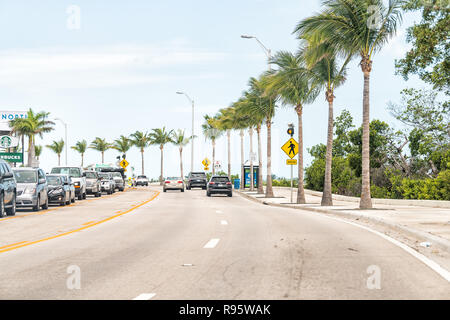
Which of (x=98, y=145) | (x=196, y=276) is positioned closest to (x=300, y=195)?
(x=196, y=276)

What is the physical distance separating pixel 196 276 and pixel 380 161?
35081 mm

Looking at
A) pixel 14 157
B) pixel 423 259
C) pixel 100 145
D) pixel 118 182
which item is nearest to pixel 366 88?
pixel 423 259

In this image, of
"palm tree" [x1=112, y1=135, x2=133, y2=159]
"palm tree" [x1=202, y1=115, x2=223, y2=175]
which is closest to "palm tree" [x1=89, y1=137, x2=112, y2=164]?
"palm tree" [x1=112, y1=135, x2=133, y2=159]

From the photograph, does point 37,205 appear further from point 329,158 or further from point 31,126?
point 31,126

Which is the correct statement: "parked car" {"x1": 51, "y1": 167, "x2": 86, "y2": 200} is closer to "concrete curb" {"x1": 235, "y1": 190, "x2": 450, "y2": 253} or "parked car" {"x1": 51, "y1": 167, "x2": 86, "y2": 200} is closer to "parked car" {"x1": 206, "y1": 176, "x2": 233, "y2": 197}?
"parked car" {"x1": 206, "y1": 176, "x2": 233, "y2": 197}

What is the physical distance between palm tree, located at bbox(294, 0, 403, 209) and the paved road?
1000 cm

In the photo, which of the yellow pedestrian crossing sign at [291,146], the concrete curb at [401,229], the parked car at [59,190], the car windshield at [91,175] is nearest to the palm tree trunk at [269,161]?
the yellow pedestrian crossing sign at [291,146]

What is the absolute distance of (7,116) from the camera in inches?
3745

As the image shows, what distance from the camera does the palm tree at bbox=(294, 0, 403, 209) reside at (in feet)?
89.9

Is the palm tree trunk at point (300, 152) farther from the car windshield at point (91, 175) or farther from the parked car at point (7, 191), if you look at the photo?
the parked car at point (7, 191)

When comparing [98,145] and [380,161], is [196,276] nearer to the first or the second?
[380,161]

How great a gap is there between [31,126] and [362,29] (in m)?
62.1
